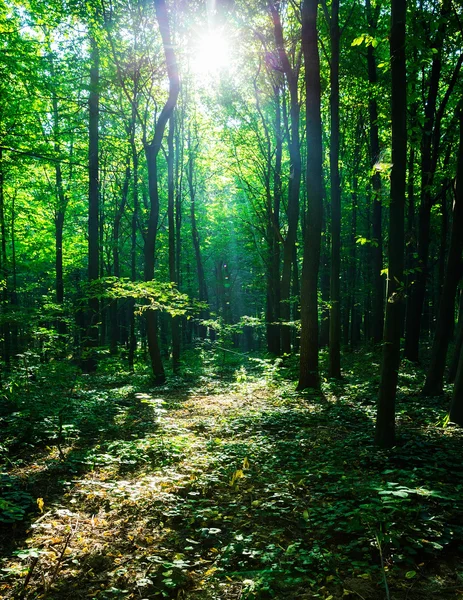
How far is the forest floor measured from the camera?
2.91 meters

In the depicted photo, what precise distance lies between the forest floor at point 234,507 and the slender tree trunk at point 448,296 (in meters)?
1.01

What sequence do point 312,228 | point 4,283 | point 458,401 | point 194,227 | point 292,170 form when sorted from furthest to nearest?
point 194,227 → point 292,170 → point 4,283 → point 312,228 → point 458,401

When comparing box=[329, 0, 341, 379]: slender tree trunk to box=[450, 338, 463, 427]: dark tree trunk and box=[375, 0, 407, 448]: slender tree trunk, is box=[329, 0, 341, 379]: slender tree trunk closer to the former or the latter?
box=[450, 338, 463, 427]: dark tree trunk

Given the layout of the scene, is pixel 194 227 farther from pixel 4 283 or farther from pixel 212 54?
pixel 4 283

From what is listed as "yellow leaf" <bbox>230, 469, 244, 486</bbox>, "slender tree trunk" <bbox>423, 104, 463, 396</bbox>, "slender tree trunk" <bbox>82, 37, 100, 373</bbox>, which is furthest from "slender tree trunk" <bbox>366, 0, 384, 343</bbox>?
"slender tree trunk" <bbox>82, 37, 100, 373</bbox>

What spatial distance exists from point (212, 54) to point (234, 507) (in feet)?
57.3

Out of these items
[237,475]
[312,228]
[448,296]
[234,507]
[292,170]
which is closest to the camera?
[234,507]

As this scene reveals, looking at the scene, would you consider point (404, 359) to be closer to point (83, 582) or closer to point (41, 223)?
point (83, 582)

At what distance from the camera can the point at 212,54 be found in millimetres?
16188

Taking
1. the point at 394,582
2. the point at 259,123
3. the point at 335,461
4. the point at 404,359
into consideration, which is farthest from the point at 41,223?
the point at 394,582

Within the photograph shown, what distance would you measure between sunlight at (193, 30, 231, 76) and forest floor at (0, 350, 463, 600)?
1410cm

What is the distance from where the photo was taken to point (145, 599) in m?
2.79

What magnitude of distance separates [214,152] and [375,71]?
12.1 meters

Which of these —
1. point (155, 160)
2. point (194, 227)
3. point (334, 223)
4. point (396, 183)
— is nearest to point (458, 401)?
point (396, 183)
